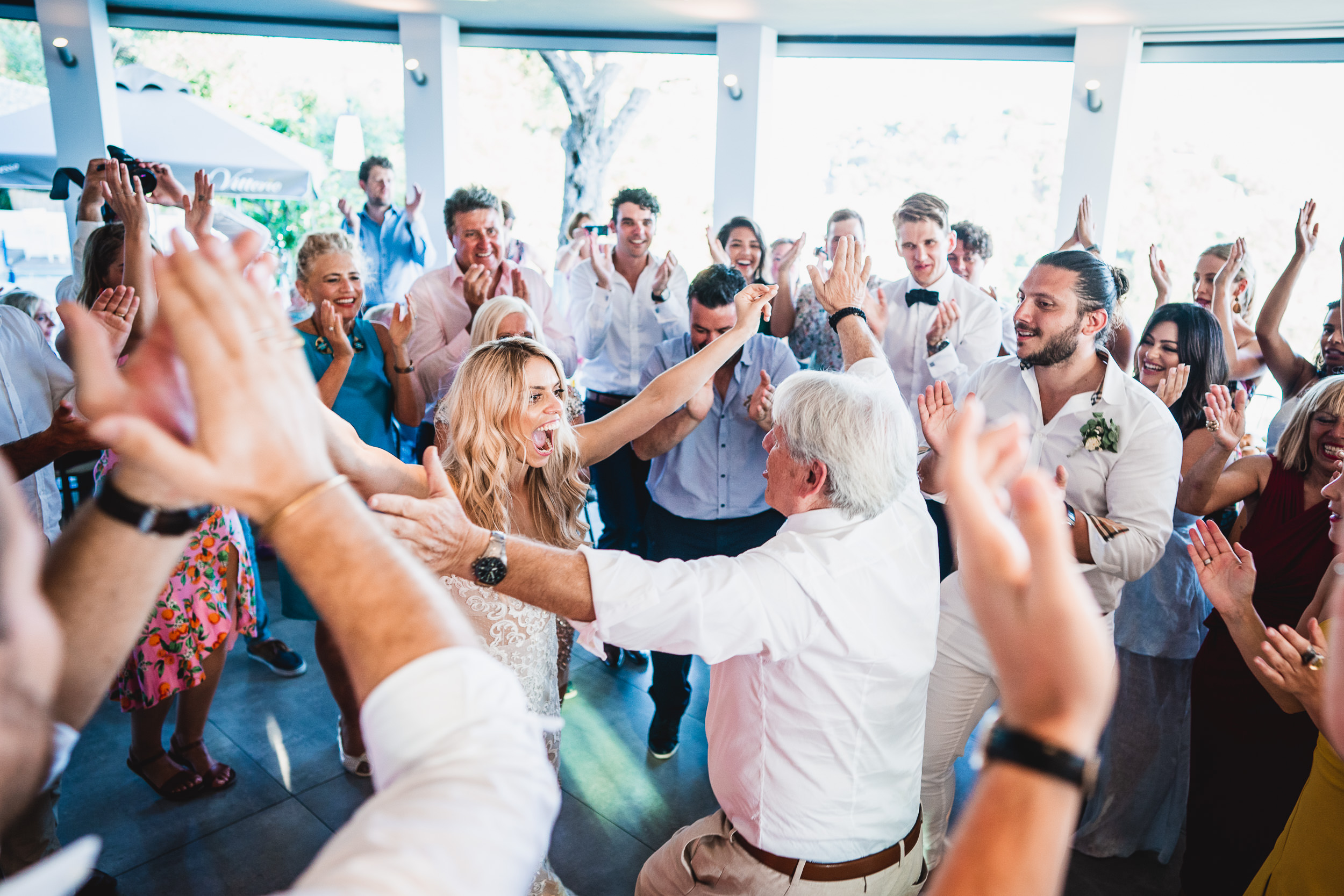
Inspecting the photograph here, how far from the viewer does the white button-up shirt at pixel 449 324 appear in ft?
11.5

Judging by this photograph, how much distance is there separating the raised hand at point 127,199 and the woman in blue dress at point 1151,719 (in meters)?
3.21

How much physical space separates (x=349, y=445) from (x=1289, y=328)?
166 inches

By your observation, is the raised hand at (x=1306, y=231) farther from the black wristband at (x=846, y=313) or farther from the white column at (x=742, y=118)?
the white column at (x=742, y=118)

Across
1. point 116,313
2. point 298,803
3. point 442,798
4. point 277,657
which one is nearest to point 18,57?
point 277,657

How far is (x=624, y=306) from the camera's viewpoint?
4250 mm

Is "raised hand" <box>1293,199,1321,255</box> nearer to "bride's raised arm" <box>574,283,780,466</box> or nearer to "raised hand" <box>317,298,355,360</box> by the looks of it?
"bride's raised arm" <box>574,283,780,466</box>

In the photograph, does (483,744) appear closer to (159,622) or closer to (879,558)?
(879,558)

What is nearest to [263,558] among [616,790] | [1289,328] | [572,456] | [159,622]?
[159,622]

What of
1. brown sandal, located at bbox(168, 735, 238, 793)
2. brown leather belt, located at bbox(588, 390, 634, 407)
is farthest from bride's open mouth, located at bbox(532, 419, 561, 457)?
brown leather belt, located at bbox(588, 390, 634, 407)

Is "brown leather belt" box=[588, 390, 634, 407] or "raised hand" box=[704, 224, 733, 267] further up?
"raised hand" box=[704, 224, 733, 267]

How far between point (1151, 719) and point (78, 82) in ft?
27.6

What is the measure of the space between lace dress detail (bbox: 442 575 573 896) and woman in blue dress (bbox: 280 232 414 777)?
114cm

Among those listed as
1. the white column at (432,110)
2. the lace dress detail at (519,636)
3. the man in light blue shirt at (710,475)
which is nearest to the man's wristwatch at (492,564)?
the lace dress detail at (519,636)

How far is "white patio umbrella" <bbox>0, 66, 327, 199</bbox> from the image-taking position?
6.46 metres
